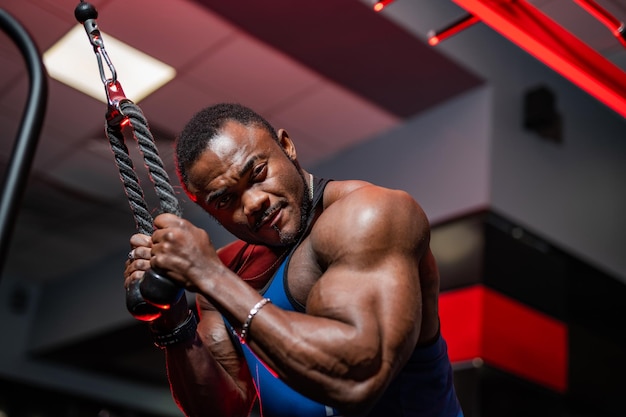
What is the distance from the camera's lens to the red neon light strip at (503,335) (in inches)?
167

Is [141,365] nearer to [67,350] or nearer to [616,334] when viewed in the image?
[67,350]

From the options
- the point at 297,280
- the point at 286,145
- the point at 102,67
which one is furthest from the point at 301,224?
the point at 102,67

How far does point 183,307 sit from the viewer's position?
1.79 metres

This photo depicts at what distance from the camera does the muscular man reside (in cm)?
149

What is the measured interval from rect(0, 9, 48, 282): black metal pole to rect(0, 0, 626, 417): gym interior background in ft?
8.79

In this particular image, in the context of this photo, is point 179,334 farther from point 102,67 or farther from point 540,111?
point 540,111

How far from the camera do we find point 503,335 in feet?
14.2

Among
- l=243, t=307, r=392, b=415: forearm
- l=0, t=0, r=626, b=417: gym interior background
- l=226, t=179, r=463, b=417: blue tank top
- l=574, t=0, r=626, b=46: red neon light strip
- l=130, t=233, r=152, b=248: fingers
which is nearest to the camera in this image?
l=243, t=307, r=392, b=415: forearm

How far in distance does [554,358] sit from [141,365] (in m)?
4.36

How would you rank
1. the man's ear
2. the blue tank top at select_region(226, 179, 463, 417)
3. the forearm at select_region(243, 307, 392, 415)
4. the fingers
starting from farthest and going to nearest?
the man's ear < the blue tank top at select_region(226, 179, 463, 417) < the fingers < the forearm at select_region(243, 307, 392, 415)

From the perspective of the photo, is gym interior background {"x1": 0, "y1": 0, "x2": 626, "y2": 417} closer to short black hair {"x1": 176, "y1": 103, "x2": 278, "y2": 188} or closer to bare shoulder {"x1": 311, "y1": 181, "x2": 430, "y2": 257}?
short black hair {"x1": 176, "y1": 103, "x2": 278, "y2": 188}

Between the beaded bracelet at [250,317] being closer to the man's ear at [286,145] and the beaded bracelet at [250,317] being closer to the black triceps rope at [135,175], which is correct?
the black triceps rope at [135,175]

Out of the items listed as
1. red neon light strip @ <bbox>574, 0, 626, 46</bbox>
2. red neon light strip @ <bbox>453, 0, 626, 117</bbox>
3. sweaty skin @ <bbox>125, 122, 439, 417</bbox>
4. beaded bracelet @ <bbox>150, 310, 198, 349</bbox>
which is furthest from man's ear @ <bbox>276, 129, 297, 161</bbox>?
red neon light strip @ <bbox>574, 0, 626, 46</bbox>

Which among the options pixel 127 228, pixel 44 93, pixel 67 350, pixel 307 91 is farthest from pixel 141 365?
pixel 44 93
